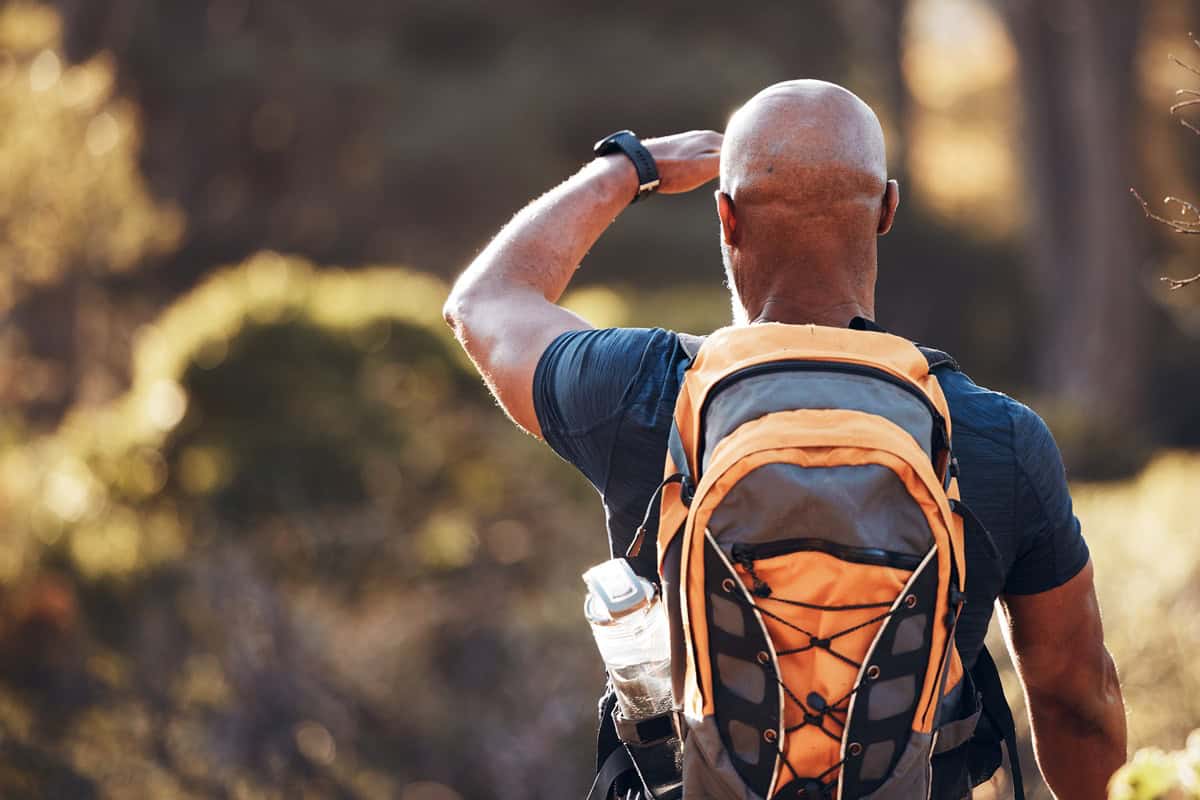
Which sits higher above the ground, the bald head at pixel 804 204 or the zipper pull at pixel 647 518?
the bald head at pixel 804 204

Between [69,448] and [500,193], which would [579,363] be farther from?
[500,193]

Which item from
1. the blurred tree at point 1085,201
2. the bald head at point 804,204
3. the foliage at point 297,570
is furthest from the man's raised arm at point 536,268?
the blurred tree at point 1085,201

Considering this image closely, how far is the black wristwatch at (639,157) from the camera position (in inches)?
94.7

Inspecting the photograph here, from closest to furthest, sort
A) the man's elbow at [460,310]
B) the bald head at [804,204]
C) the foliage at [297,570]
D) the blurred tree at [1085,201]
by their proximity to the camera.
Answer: the bald head at [804,204]
the man's elbow at [460,310]
the foliage at [297,570]
the blurred tree at [1085,201]

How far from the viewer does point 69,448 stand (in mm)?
8336

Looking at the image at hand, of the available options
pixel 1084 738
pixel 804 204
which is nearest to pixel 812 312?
pixel 804 204

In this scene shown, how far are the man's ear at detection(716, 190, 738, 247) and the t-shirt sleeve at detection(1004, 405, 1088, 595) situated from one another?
421mm

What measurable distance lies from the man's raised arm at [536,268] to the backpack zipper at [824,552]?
16.3 inches

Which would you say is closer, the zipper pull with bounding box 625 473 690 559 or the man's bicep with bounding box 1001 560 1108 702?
the zipper pull with bounding box 625 473 690 559

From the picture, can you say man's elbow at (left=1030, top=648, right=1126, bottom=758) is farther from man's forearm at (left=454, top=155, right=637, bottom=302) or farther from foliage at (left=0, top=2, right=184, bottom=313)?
foliage at (left=0, top=2, right=184, bottom=313)

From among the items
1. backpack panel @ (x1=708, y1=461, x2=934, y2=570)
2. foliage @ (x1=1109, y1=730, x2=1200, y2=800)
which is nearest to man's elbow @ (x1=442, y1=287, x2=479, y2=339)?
backpack panel @ (x1=708, y1=461, x2=934, y2=570)

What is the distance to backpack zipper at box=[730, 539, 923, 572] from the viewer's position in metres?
1.79

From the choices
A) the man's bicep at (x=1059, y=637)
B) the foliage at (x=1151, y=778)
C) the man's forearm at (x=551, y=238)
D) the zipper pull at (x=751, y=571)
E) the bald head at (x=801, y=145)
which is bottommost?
the man's bicep at (x=1059, y=637)

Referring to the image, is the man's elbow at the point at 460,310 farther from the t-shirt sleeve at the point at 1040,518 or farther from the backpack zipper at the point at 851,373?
the t-shirt sleeve at the point at 1040,518
